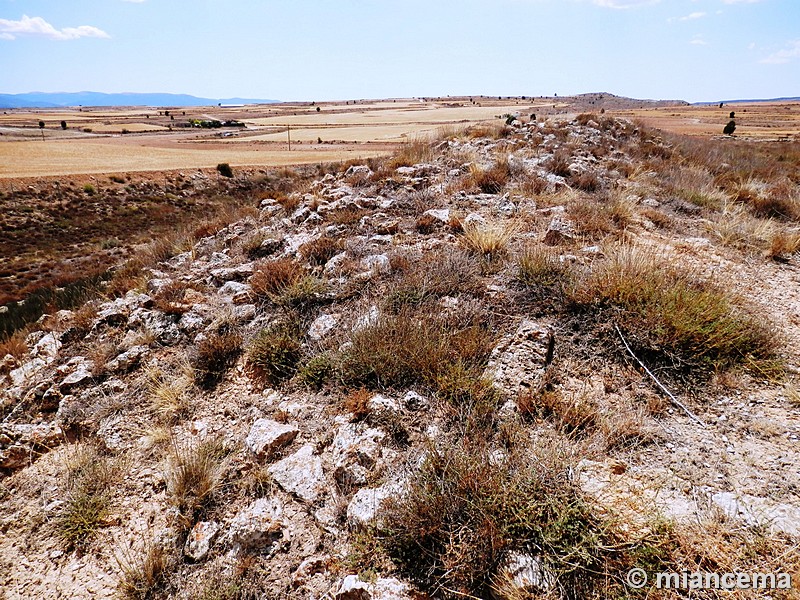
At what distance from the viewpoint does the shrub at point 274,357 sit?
369 cm

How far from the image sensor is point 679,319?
10.5 ft

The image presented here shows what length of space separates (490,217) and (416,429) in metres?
3.95

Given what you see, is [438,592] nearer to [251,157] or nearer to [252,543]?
[252,543]

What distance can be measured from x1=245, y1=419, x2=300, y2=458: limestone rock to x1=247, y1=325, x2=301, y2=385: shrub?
1.90 feet

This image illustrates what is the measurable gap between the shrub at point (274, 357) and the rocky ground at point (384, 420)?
0.9 inches

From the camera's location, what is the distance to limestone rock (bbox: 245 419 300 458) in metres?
2.93

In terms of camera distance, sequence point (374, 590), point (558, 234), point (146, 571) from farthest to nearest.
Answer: point (558, 234) → point (146, 571) → point (374, 590)

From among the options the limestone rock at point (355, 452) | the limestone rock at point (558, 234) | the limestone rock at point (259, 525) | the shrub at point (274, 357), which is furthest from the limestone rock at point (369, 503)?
the limestone rock at point (558, 234)

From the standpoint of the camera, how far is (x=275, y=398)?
3436 mm

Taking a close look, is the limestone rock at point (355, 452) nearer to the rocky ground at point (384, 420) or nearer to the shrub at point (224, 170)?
the rocky ground at point (384, 420)

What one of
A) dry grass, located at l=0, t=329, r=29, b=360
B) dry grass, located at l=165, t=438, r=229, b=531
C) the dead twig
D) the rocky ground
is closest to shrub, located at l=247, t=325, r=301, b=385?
the rocky ground

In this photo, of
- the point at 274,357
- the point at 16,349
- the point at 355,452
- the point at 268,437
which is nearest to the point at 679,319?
the point at 355,452

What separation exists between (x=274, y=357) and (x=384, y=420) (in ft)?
4.76

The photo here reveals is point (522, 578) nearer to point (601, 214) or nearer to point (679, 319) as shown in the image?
point (679, 319)
